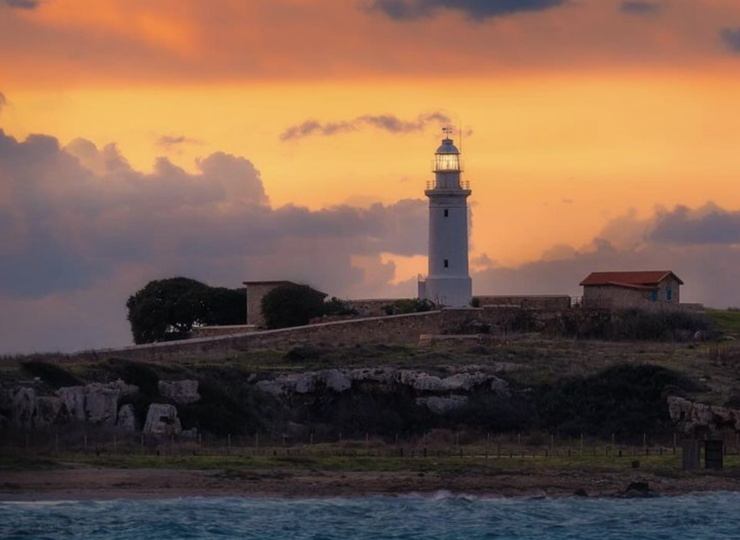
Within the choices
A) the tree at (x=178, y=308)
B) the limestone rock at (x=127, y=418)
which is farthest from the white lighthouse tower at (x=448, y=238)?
the limestone rock at (x=127, y=418)

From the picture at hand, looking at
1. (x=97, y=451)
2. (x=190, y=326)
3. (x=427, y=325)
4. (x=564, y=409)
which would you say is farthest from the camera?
(x=190, y=326)

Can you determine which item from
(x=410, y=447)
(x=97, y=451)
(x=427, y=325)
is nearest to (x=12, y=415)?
(x=97, y=451)

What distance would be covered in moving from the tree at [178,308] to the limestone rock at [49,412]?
25.7m

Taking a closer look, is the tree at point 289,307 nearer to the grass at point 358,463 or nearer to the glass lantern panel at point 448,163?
the glass lantern panel at point 448,163

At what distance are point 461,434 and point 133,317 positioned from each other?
27450 millimetres

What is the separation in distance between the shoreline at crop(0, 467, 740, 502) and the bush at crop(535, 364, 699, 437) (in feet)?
25.1

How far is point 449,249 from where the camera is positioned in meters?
67.2

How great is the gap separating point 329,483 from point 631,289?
3480 centimetres

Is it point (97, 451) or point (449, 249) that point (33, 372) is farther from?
point (449, 249)

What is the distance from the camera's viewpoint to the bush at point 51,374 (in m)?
40.3

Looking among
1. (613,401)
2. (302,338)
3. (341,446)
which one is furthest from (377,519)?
(302,338)

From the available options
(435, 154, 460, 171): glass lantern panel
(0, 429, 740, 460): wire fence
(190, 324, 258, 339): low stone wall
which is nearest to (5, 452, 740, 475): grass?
(0, 429, 740, 460): wire fence

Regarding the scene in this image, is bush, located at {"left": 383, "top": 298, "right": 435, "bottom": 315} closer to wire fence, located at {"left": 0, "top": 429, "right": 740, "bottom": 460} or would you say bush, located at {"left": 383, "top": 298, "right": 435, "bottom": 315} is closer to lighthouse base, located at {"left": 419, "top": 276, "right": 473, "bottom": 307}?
lighthouse base, located at {"left": 419, "top": 276, "right": 473, "bottom": 307}

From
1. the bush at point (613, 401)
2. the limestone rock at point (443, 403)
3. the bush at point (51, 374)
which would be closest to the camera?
the bush at point (51, 374)
